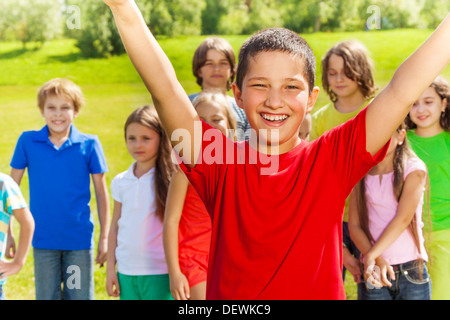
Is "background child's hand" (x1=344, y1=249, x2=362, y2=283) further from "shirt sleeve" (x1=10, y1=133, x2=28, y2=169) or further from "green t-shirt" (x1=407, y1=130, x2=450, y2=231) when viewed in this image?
"shirt sleeve" (x1=10, y1=133, x2=28, y2=169)

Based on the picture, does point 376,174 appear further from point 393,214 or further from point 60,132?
point 60,132

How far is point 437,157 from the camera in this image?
3031mm

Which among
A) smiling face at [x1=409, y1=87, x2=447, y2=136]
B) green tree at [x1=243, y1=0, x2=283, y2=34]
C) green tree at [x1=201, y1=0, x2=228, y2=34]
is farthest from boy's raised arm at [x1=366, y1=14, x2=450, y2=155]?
green tree at [x1=201, y1=0, x2=228, y2=34]

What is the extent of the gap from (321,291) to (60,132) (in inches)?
91.3

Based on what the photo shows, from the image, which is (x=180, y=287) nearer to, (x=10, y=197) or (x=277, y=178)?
(x=10, y=197)

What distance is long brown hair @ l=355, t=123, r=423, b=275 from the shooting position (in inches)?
109

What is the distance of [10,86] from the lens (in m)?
9.39

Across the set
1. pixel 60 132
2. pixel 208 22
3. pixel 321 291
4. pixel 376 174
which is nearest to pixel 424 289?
pixel 376 174

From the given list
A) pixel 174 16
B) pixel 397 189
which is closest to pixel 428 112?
pixel 397 189

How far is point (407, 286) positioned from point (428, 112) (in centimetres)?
99

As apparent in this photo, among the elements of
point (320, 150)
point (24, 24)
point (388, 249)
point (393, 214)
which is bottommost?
point (388, 249)

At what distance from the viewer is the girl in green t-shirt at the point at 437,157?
2.89 metres
